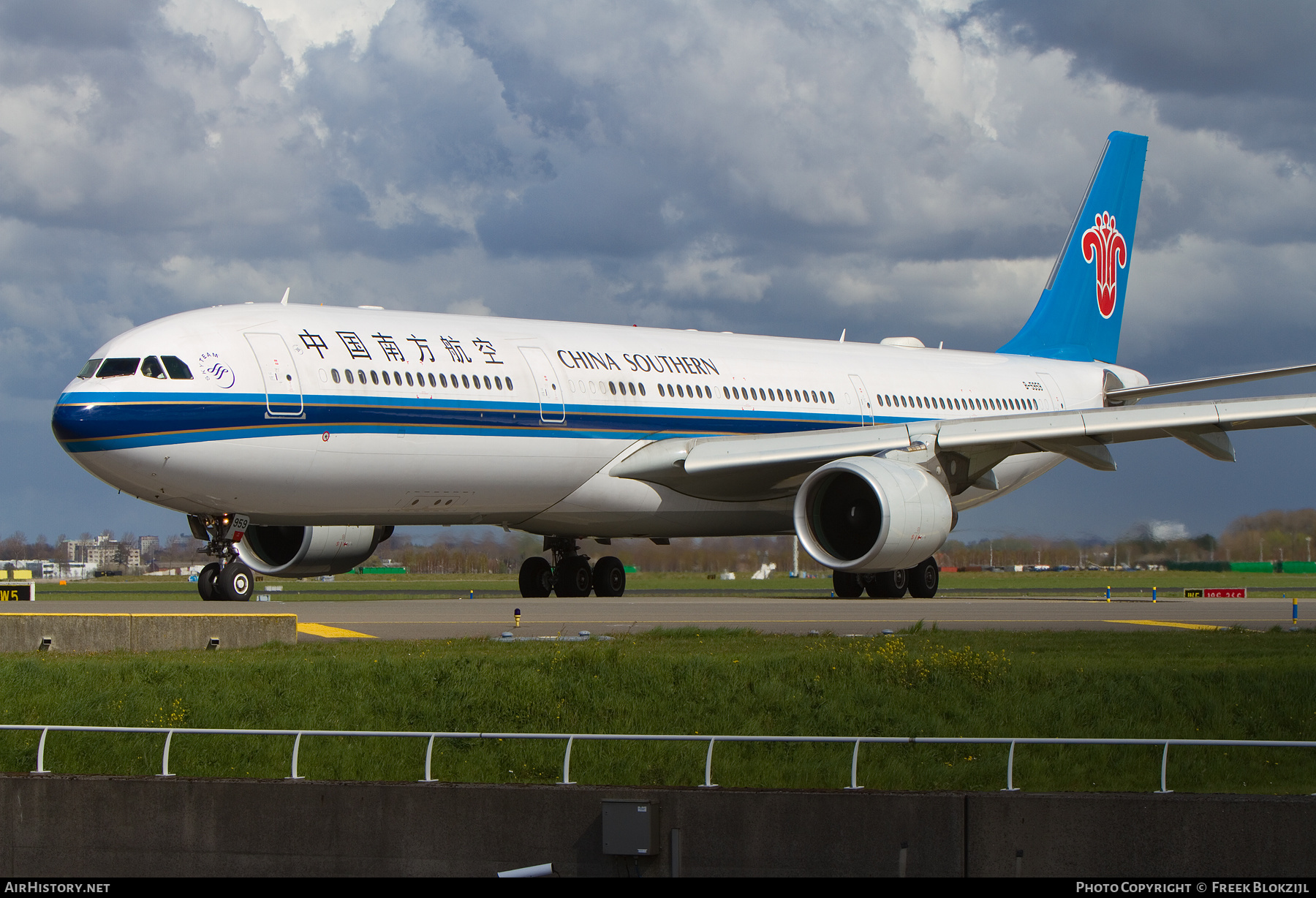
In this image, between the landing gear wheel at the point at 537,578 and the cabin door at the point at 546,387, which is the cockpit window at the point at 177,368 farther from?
the landing gear wheel at the point at 537,578

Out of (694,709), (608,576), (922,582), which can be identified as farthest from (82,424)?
(922,582)

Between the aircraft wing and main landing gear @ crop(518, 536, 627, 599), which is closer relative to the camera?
the aircraft wing

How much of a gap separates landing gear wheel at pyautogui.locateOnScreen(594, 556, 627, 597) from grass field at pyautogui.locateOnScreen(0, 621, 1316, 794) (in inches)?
469

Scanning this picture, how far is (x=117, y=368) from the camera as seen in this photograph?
18.9 m

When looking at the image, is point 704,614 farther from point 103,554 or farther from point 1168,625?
point 103,554

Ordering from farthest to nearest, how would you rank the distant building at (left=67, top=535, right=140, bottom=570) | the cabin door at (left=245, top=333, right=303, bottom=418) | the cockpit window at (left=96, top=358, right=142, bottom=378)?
the distant building at (left=67, top=535, right=140, bottom=570), the cabin door at (left=245, top=333, right=303, bottom=418), the cockpit window at (left=96, top=358, right=142, bottom=378)

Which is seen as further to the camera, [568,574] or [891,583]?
[568,574]

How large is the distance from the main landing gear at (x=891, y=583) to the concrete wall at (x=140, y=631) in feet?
36.5

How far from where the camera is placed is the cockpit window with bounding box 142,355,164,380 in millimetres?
18922

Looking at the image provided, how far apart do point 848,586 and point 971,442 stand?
3.82m

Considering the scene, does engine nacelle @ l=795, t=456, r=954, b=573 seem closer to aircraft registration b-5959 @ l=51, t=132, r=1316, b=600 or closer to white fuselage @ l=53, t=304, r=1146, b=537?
aircraft registration b-5959 @ l=51, t=132, r=1316, b=600

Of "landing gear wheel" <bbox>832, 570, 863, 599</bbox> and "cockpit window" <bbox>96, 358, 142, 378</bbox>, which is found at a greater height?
"cockpit window" <bbox>96, 358, 142, 378</bbox>

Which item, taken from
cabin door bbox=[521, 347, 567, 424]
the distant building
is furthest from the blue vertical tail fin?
the distant building

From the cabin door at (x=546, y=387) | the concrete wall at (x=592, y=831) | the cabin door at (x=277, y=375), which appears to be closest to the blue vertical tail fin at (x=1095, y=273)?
the cabin door at (x=546, y=387)
